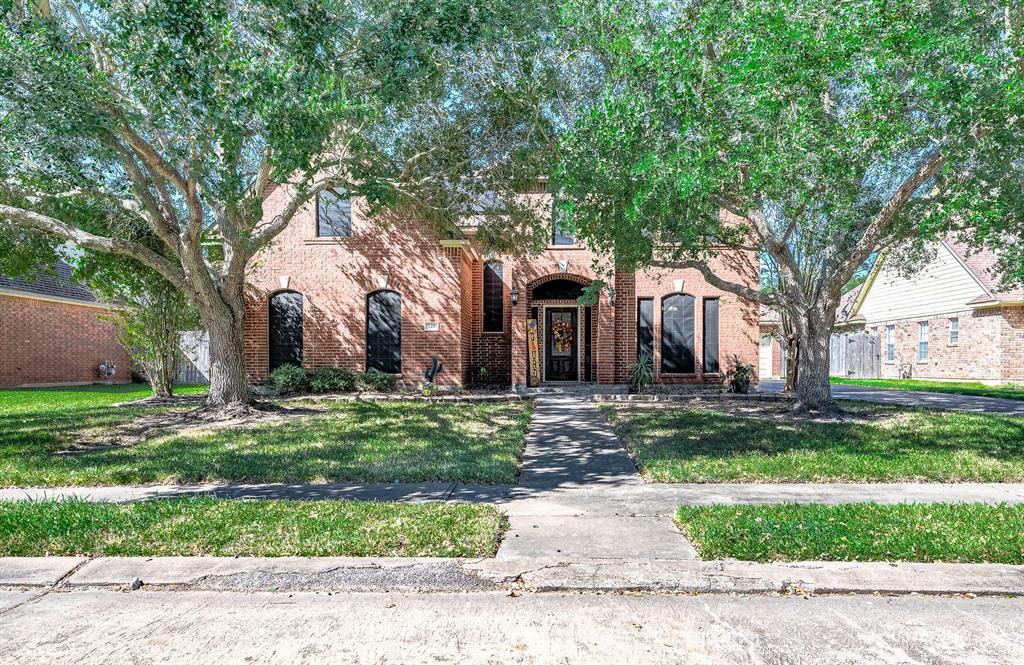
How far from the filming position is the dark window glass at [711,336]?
1708cm

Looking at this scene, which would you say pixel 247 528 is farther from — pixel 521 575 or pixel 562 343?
pixel 562 343

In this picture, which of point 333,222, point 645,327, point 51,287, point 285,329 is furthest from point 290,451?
point 51,287

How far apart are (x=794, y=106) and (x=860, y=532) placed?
535 cm

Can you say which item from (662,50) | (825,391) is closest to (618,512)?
(662,50)

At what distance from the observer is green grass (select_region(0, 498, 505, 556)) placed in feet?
14.0

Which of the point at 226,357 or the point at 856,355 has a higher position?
the point at 226,357

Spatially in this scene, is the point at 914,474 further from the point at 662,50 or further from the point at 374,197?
the point at 374,197

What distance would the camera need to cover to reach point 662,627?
3320mm

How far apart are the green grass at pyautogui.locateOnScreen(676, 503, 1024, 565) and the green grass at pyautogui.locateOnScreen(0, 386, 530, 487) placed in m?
2.50

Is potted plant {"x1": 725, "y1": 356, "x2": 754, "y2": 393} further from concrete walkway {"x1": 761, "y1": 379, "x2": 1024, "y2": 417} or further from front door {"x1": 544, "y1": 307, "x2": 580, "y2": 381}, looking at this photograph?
front door {"x1": 544, "y1": 307, "x2": 580, "y2": 381}

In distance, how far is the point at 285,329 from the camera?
656 inches

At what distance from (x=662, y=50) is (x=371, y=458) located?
6.39 m

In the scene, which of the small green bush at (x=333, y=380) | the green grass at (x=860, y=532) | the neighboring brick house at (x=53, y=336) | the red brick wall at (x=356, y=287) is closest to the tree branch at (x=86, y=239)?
the red brick wall at (x=356, y=287)

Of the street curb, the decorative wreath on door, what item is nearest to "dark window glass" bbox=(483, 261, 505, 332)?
the decorative wreath on door
